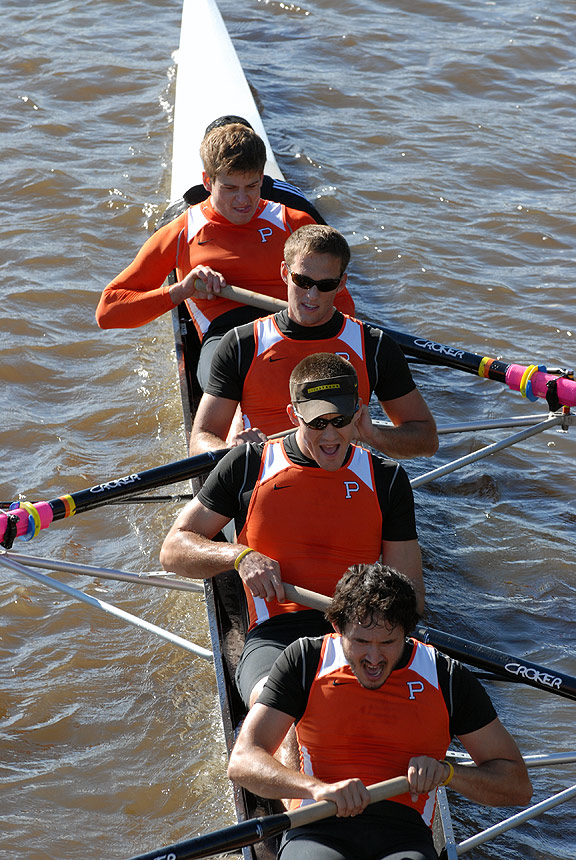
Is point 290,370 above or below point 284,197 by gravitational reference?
below

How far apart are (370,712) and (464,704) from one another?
0.88 feet

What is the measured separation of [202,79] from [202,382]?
3994mm

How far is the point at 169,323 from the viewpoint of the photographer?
6.89 m

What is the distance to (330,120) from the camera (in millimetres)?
9484

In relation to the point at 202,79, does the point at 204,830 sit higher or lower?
lower

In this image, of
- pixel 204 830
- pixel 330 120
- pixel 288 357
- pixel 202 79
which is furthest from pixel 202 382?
pixel 330 120

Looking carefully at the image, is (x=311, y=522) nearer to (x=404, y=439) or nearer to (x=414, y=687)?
(x=414, y=687)

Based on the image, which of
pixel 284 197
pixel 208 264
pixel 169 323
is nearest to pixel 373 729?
pixel 208 264

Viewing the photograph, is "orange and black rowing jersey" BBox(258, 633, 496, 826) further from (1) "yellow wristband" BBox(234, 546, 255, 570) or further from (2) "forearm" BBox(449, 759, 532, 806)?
(1) "yellow wristband" BBox(234, 546, 255, 570)

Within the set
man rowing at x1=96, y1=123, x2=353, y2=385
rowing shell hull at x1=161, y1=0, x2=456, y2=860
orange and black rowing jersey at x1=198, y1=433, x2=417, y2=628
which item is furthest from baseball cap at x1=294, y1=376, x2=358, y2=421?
man rowing at x1=96, y1=123, x2=353, y2=385

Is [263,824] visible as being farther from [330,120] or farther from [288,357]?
[330,120]

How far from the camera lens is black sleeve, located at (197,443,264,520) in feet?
11.2

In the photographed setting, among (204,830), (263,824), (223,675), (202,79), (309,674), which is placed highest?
(202,79)

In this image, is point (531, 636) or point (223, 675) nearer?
point (223, 675)
